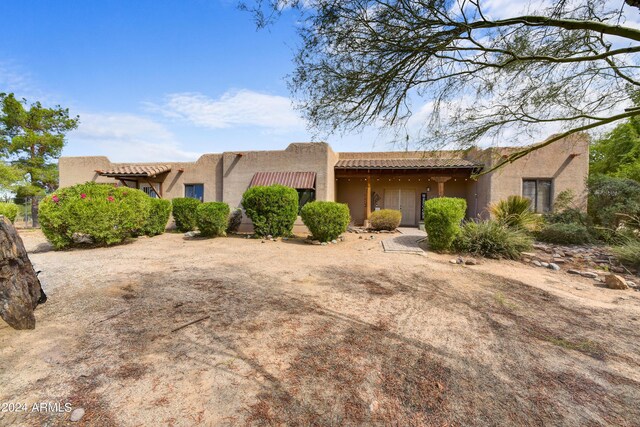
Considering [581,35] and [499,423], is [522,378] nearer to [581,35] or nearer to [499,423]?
[499,423]

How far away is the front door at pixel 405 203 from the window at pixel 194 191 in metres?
11.9

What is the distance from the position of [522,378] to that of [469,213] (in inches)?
610

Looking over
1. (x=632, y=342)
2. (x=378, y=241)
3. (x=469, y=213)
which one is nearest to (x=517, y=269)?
(x=632, y=342)

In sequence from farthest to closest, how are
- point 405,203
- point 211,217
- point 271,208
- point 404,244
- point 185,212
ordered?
point 405,203 → point 185,212 → point 211,217 → point 271,208 → point 404,244

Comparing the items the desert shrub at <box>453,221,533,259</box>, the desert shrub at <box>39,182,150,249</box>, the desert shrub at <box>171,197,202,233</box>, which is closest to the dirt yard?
the desert shrub at <box>453,221,533,259</box>

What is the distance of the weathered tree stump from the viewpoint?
10.4 feet

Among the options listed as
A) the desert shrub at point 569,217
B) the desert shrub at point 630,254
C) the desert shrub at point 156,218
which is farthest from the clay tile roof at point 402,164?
the desert shrub at point 156,218

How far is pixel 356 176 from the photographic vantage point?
16.3m

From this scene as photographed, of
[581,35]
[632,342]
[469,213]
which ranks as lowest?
[632,342]

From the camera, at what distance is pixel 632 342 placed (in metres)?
3.48

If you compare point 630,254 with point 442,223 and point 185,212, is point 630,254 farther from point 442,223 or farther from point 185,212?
point 185,212

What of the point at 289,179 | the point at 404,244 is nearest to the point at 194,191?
the point at 289,179

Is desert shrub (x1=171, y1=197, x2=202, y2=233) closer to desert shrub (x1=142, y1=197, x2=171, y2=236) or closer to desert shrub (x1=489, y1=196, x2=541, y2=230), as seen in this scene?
desert shrub (x1=142, y1=197, x2=171, y2=236)

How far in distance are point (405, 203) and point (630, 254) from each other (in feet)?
35.9
